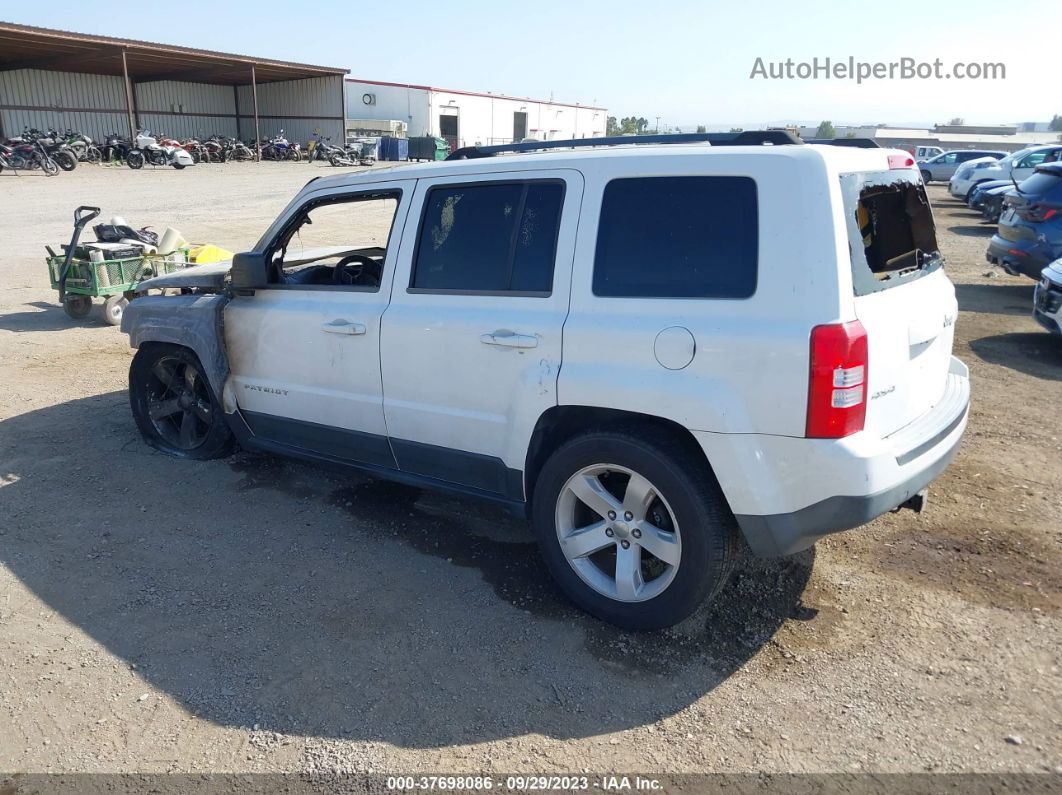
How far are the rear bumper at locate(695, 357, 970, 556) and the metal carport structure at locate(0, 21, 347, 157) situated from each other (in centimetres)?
3223

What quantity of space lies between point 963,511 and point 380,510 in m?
3.38

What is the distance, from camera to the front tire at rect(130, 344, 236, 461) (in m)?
5.19

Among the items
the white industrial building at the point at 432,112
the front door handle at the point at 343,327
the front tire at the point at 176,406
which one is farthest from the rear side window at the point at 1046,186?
the white industrial building at the point at 432,112

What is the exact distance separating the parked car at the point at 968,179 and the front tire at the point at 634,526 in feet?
83.8

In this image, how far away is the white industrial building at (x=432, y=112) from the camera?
49750 mm

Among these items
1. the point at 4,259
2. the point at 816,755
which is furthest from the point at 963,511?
the point at 4,259

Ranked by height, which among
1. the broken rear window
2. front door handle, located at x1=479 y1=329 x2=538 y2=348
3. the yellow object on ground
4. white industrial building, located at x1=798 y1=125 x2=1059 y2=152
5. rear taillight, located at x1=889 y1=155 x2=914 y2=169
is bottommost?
the yellow object on ground

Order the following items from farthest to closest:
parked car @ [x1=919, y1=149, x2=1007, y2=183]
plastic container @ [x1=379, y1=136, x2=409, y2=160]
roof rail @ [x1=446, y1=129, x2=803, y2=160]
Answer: plastic container @ [x1=379, y1=136, x2=409, y2=160] → parked car @ [x1=919, y1=149, x2=1007, y2=183] → roof rail @ [x1=446, y1=129, x2=803, y2=160]

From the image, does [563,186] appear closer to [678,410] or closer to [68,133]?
[678,410]

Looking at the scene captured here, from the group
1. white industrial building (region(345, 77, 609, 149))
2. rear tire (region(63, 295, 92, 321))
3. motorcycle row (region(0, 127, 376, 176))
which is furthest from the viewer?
white industrial building (region(345, 77, 609, 149))

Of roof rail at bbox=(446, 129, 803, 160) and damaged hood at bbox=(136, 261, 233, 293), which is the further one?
damaged hood at bbox=(136, 261, 233, 293)

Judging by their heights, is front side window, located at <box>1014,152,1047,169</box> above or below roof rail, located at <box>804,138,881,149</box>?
above

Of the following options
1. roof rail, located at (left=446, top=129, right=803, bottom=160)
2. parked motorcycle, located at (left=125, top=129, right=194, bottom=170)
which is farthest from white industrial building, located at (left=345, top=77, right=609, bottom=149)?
roof rail, located at (left=446, top=129, right=803, bottom=160)

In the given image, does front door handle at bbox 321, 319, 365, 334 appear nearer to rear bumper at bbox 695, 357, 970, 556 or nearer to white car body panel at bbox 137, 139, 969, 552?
white car body panel at bbox 137, 139, 969, 552
